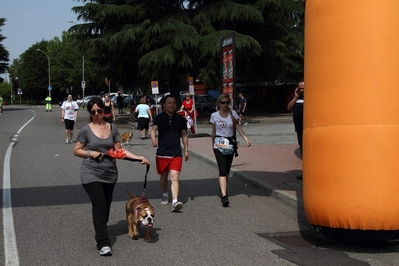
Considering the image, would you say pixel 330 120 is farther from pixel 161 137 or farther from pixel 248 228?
pixel 161 137

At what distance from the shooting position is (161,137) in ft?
28.9

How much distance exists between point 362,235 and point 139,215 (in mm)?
2466

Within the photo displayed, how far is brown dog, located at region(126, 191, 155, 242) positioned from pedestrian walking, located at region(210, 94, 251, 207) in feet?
7.90

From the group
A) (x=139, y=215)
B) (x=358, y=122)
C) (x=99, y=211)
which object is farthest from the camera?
(x=139, y=215)

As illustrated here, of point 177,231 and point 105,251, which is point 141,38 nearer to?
point 177,231

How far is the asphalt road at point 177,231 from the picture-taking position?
6.18 m

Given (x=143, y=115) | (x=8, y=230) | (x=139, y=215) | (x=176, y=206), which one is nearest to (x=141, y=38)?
(x=143, y=115)

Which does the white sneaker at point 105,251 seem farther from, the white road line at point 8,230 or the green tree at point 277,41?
the green tree at point 277,41

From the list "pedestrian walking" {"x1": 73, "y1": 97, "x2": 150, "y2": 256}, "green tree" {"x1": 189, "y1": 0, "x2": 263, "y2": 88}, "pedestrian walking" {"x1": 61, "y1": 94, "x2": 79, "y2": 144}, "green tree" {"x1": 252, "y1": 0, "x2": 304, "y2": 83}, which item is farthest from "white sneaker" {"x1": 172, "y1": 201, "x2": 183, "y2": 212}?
"green tree" {"x1": 252, "y1": 0, "x2": 304, "y2": 83}

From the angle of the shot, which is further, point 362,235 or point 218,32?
point 218,32

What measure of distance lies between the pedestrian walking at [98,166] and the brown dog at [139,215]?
0.37m

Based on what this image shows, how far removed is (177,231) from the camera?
743 cm

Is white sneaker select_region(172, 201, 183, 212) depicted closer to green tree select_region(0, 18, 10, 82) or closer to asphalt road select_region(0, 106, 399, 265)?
asphalt road select_region(0, 106, 399, 265)

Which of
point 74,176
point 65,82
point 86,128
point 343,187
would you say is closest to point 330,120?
point 343,187
